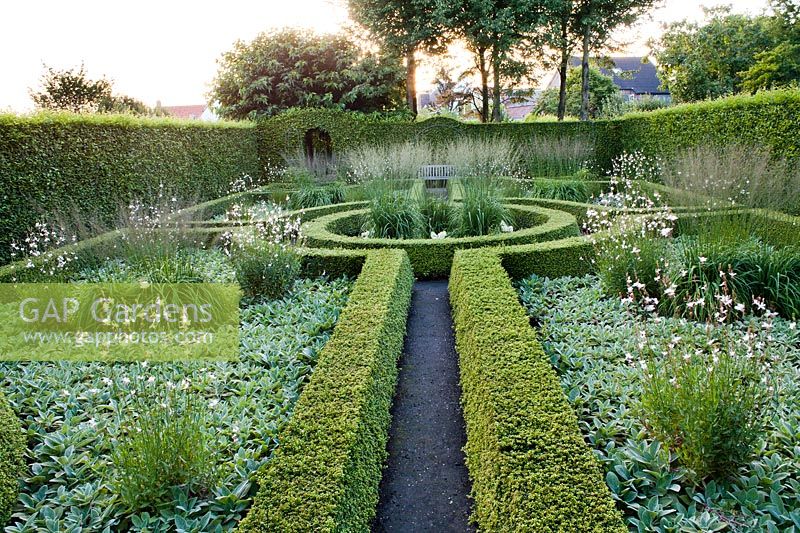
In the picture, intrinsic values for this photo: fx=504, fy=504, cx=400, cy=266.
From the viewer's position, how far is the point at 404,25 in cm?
1761

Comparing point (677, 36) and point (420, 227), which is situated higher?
point (677, 36)

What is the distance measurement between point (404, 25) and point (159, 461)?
710 inches

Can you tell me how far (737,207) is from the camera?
4613mm

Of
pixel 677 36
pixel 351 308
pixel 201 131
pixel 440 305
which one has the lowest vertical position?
pixel 440 305

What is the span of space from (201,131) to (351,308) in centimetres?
915

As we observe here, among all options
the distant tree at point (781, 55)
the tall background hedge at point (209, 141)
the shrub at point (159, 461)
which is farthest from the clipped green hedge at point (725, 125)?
the distant tree at point (781, 55)

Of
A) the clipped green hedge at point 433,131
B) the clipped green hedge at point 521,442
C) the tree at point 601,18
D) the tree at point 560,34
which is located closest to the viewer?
the clipped green hedge at point 521,442

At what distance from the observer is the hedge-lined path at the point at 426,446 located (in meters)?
2.46

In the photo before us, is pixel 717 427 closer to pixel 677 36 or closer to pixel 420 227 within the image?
pixel 420 227

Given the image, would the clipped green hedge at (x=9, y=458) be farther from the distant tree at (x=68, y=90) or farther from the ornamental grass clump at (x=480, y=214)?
the distant tree at (x=68, y=90)

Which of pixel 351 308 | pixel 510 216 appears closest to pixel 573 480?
pixel 351 308

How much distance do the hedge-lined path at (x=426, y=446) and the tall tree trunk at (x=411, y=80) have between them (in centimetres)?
1515

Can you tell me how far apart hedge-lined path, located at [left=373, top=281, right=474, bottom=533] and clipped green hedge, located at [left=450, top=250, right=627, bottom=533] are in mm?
131

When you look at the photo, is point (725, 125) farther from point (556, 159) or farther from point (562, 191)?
point (556, 159)
